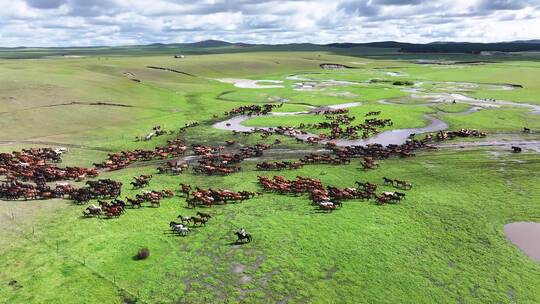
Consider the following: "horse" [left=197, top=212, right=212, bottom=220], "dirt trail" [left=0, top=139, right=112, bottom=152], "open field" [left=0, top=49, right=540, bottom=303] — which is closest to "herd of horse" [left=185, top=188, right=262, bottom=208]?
"open field" [left=0, top=49, right=540, bottom=303]

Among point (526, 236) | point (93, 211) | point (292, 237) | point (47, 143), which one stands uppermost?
point (47, 143)

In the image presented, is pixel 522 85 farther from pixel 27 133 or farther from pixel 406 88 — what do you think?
pixel 27 133

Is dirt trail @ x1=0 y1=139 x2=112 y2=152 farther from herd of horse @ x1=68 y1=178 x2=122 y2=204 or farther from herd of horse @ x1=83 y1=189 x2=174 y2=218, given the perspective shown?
herd of horse @ x1=83 y1=189 x2=174 y2=218

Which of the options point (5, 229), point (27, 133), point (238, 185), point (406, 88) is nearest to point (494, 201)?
point (238, 185)

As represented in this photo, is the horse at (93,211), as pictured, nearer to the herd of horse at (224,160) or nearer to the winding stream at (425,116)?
the herd of horse at (224,160)

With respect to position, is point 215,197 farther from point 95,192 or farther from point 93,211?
point 95,192

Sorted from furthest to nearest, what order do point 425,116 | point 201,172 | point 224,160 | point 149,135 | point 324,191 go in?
point 425,116 → point 149,135 → point 224,160 → point 201,172 → point 324,191

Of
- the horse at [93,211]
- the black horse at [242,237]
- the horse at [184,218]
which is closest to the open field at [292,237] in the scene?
the black horse at [242,237]

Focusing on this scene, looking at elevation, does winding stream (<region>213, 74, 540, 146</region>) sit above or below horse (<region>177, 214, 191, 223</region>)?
above

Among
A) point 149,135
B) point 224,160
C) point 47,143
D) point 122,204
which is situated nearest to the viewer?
point 122,204

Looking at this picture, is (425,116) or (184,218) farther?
(425,116)

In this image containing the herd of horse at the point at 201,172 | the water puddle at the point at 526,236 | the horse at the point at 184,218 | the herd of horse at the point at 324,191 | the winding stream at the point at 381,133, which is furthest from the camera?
the winding stream at the point at 381,133

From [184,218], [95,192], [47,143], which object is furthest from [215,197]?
[47,143]
